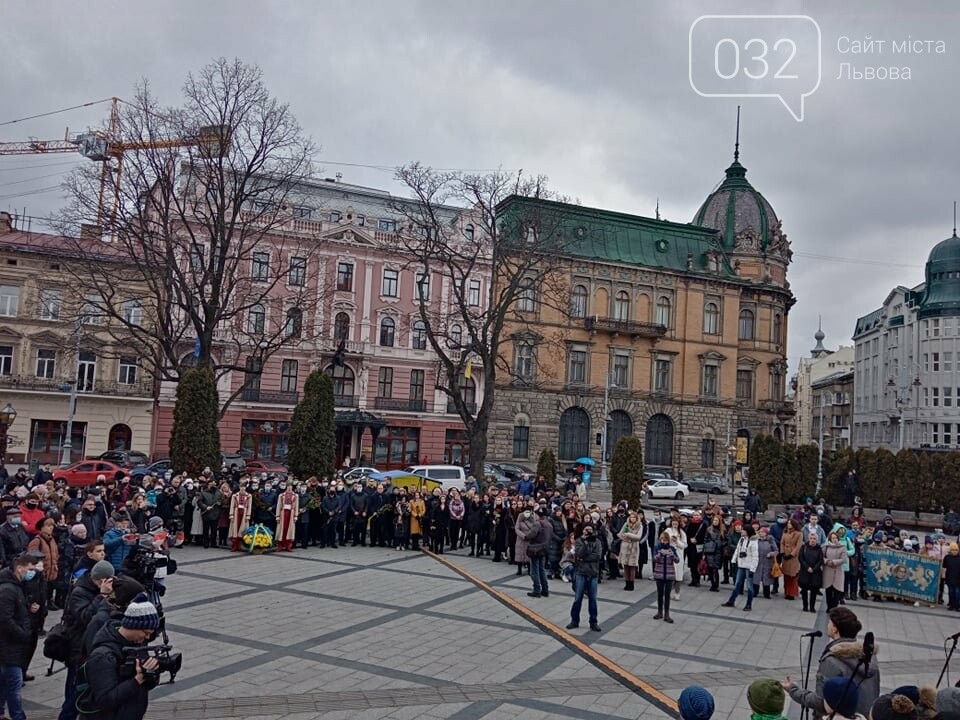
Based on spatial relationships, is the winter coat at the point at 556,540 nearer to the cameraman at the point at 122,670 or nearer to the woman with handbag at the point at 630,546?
the woman with handbag at the point at 630,546

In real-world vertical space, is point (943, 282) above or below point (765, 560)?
above

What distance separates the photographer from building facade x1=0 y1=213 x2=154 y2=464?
42031mm

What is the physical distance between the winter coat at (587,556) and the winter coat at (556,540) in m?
2.95

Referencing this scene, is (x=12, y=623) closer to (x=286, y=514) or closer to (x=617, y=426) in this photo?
(x=286, y=514)

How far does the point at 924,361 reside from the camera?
65.9 meters

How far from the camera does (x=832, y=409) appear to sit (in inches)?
3558

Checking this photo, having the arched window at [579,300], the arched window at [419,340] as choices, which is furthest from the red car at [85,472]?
the arched window at [579,300]

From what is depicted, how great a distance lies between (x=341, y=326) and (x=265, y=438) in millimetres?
8009

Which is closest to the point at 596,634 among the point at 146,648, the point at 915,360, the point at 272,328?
the point at 146,648

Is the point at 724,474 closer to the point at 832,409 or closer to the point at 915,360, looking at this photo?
the point at 915,360

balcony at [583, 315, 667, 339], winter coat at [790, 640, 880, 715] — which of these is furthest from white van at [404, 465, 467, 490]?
winter coat at [790, 640, 880, 715]

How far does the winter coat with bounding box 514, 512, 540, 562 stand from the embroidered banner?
7.37 metres

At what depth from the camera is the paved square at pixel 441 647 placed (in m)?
8.70

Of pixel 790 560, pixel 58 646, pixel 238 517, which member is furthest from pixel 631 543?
pixel 58 646
